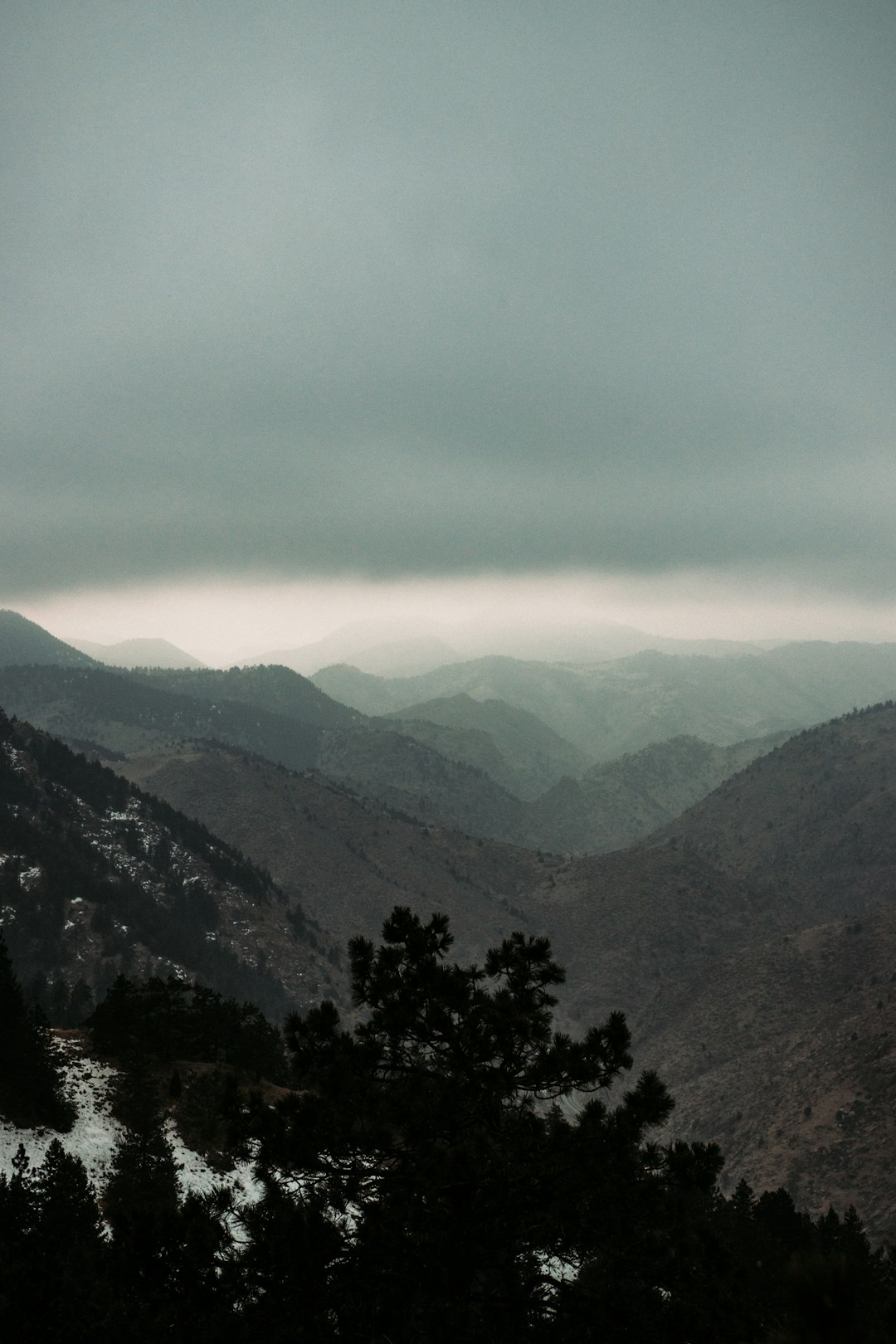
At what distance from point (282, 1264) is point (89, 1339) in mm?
4002

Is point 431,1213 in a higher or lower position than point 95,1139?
higher

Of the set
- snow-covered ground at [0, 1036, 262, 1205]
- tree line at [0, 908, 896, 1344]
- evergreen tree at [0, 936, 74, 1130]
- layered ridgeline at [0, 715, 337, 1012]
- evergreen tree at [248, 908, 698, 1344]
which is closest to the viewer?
tree line at [0, 908, 896, 1344]

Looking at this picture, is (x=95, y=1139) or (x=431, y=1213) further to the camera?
(x=95, y=1139)

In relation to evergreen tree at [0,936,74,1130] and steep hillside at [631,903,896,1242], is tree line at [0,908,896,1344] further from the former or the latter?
steep hillside at [631,903,896,1242]

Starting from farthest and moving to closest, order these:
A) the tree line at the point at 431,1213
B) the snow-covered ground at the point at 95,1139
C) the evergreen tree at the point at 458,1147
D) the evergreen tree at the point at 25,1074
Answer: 1. the evergreen tree at the point at 25,1074
2. the snow-covered ground at the point at 95,1139
3. the evergreen tree at the point at 458,1147
4. the tree line at the point at 431,1213

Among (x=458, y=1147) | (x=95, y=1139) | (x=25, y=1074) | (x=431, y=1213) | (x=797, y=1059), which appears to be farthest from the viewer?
(x=797, y=1059)

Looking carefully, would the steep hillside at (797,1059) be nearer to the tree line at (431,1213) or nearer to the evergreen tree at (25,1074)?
the evergreen tree at (25,1074)

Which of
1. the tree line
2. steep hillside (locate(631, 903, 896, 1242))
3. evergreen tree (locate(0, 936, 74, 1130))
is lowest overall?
steep hillside (locate(631, 903, 896, 1242))

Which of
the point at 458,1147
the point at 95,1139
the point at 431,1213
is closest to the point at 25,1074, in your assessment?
the point at 95,1139

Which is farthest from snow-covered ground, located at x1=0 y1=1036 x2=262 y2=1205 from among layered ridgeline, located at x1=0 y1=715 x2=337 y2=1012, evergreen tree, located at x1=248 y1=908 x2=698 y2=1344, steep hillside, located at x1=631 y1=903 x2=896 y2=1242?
layered ridgeline, located at x1=0 y1=715 x2=337 y2=1012

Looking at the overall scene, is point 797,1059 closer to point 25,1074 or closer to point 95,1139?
point 95,1139

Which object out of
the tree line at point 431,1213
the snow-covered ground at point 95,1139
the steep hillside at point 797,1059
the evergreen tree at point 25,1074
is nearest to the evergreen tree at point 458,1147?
the tree line at point 431,1213

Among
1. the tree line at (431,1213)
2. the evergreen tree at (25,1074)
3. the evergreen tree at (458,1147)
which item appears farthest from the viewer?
the evergreen tree at (25,1074)

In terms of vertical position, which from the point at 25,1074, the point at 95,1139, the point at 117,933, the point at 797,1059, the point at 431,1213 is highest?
the point at 431,1213
